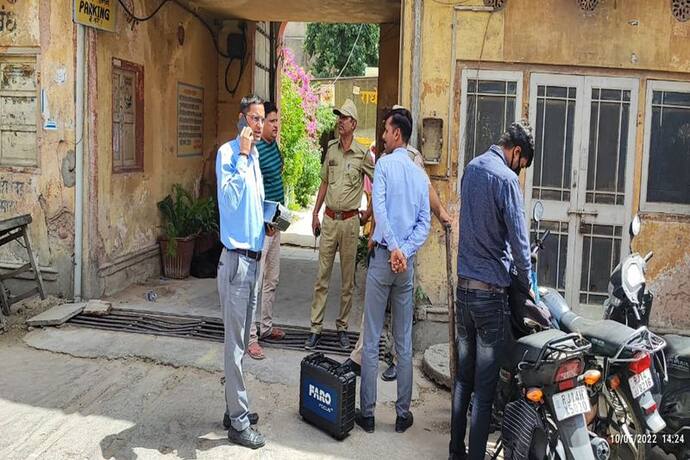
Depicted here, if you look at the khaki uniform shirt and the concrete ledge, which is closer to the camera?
the khaki uniform shirt

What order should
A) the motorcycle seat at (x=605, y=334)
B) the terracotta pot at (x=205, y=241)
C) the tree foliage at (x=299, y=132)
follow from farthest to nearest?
the tree foliage at (x=299, y=132) < the terracotta pot at (x=205, y=241) < the motorcycle seat at (x=605, y=334)

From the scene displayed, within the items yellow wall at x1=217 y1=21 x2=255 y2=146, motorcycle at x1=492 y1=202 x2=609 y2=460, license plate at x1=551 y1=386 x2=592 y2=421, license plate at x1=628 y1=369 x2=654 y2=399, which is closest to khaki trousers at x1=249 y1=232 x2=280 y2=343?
motorcycle at x1=492 y1=202 x2=609 y2=460

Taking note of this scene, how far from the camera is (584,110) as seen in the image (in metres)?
5.98

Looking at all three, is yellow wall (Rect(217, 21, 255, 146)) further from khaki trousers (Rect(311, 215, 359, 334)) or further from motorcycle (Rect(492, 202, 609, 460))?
motorcycle (Rect(492, 202, 609, 460))

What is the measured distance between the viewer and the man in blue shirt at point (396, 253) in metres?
4.31

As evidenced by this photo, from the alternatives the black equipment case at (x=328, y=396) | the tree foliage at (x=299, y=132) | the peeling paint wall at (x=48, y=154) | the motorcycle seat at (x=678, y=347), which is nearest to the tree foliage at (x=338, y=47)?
the tree foliage at (x=299, y=132)

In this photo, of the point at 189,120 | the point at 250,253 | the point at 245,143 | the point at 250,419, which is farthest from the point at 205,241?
the point at 245,143

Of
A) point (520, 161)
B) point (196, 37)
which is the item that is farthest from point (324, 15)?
point (520, 161)

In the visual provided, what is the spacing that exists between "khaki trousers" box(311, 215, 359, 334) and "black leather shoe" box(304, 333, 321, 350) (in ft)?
0.15

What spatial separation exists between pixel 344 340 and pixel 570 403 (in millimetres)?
2944

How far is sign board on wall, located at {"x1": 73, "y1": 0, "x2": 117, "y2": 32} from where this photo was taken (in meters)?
6.19

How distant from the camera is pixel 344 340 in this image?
5965 mm

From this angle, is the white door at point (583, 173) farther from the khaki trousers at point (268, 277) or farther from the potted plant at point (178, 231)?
the potted plant at point (178, 231)

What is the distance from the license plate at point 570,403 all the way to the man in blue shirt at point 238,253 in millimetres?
1840
